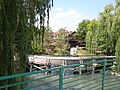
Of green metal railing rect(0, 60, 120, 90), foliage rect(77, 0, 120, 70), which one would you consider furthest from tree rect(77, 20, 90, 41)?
green metal railing rect(0, 60, 120, 90)

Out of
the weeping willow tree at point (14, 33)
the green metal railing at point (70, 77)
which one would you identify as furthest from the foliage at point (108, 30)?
the weeping willow tree at point (14, 33)

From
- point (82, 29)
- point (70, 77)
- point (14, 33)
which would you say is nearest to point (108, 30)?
point (70, 77)

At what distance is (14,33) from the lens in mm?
3188

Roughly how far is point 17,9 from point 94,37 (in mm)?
23274

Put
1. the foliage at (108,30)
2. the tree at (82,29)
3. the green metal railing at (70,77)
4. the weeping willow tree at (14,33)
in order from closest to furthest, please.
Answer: the green metal railing at (70,77), the weeping willow tree at (14,33), the foliage at (108,30), the tree at (82,29)

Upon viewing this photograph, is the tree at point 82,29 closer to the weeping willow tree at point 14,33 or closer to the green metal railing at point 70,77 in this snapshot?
the green metal railing at point 70,77

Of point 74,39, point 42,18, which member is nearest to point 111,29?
Answer: point 42,18

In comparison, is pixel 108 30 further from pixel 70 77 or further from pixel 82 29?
pixel 82 29

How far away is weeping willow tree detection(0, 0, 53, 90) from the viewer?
9.91ft

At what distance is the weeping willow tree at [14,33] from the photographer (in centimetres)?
302

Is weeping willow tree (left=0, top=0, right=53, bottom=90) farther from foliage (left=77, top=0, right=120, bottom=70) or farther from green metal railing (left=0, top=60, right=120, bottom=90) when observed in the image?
foliage (left=77, top=0, right=120, bottom=70)

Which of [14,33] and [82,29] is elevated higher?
[82,29]

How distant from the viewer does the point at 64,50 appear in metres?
34.4

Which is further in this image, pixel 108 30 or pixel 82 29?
pixel 82 29
